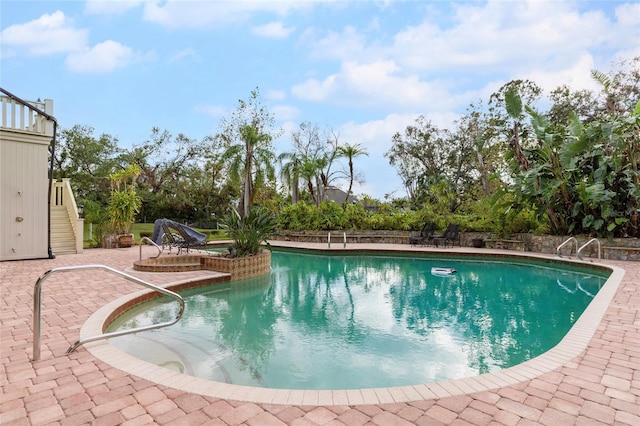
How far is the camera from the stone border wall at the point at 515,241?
37.1 feet

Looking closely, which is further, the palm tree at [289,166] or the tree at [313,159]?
the palm tree at [289,166]

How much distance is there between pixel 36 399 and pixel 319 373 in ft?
8.05

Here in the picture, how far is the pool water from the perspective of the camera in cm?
400

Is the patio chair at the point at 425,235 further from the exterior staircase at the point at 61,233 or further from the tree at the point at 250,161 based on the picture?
the exterior staircase at the point at 61,233

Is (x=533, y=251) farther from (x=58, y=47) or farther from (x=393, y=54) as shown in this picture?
(x=58, y=47)

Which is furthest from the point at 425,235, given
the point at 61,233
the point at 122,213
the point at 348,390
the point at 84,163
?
the point at 84,163

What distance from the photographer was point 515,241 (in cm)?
1417

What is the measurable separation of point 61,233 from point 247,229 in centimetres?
810

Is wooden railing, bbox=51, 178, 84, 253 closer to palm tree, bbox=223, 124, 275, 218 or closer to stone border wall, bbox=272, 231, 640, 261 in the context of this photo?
palm tree, bbox=223, 124, 275, 218

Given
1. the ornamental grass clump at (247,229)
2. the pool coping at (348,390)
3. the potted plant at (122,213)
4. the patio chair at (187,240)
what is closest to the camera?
the pool coping at (348,390)

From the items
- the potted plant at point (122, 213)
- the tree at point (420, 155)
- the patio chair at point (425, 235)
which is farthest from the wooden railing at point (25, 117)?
the tree at point (420, 155)

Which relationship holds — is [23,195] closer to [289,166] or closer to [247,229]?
[247,229]

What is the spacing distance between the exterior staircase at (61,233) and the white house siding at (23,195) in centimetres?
186

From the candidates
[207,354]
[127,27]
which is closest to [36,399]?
→ [207,354]
